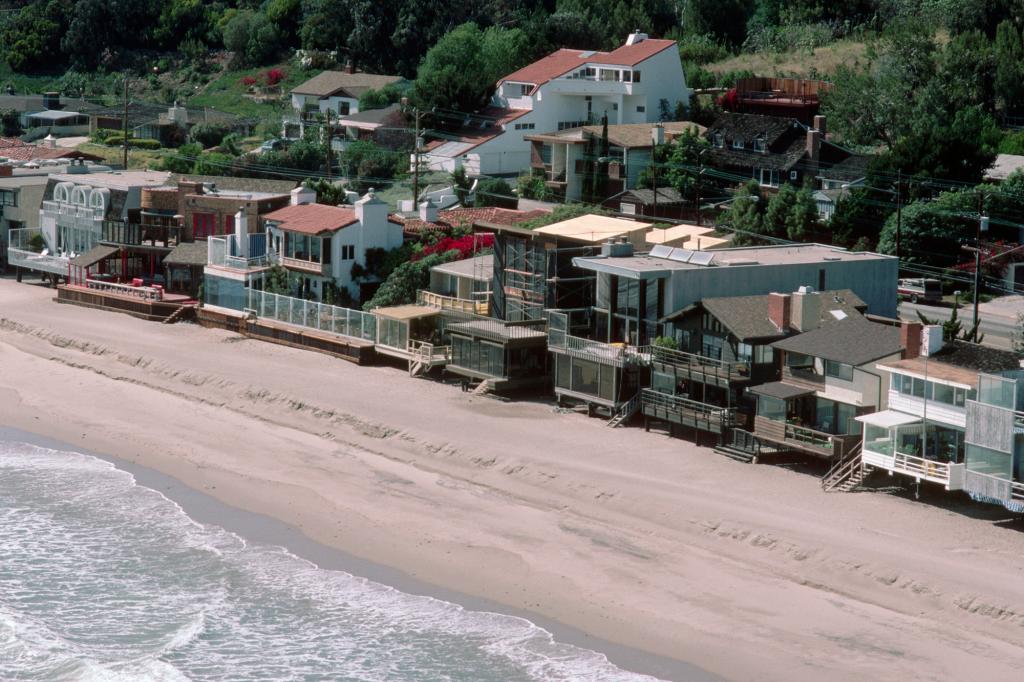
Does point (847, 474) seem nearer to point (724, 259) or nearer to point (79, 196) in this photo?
point (724, 259)

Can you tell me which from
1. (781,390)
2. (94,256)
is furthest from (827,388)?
(94,256)

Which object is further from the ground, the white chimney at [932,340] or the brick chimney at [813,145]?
the brick chimney at [813,145]

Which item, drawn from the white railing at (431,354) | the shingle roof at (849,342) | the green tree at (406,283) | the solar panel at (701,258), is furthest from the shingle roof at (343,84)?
the shingle roof at (849,342)

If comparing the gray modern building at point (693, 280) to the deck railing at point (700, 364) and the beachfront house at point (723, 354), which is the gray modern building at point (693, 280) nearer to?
the beachfront house at point (723, 354)

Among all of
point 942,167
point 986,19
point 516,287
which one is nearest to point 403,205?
point 516,287

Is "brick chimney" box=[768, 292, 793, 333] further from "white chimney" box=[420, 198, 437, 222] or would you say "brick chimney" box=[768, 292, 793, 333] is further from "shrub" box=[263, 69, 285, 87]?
"shrub" box=[263, 69, 285, 87]

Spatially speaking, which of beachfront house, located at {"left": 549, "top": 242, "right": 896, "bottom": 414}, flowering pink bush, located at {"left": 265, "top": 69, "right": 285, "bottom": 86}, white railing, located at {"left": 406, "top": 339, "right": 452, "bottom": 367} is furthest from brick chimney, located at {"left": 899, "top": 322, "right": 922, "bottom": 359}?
flowering pink bush, located at {"left": 265, "top": 69, "right": 285, "bottom": 86}
